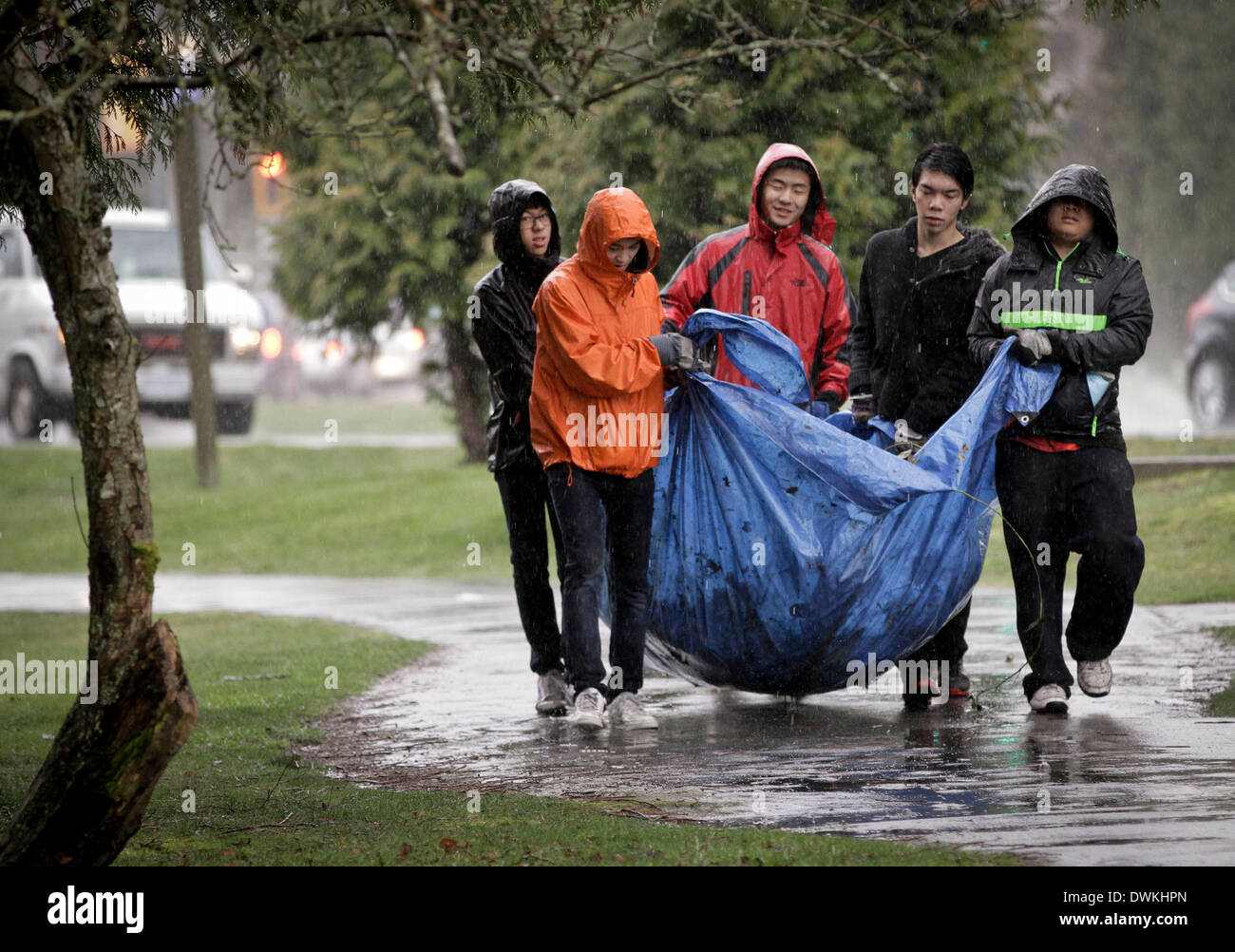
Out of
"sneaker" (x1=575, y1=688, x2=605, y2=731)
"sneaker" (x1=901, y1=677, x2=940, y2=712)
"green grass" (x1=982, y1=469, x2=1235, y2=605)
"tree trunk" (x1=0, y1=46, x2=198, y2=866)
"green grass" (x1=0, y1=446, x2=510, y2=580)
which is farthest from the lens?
"green grass" (x1=0, y1=446, x2=510, y2=580)

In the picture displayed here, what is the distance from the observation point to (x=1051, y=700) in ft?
23.5

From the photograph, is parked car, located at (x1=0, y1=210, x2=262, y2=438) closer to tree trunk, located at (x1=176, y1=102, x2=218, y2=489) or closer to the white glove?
tree trunk, located at (x1=176, y1=102, x2=218, y2=489)

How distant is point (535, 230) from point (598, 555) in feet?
4.61

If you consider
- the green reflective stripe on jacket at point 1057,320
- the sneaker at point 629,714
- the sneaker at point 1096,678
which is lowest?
the sneaker at point 629,714

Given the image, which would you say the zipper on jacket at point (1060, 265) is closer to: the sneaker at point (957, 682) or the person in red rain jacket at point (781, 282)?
the person in red rain jacket at point (781, 282)

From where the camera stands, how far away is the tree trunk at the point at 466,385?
782 inches

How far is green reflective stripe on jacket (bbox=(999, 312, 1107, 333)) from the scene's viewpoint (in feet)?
23.1

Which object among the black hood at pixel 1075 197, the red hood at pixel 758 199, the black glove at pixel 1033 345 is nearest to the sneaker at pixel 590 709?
the red hood at pixel 758 199

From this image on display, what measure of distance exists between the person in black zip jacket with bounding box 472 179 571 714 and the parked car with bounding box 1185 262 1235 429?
44.1ft

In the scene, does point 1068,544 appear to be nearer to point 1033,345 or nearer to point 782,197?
point 1033,345

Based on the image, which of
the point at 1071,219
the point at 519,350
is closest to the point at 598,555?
the point at 519,350

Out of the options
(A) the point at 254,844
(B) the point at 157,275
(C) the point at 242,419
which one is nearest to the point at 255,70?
(A) the point at 254,844

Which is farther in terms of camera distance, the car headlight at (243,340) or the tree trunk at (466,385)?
the car headlight at (243,340)

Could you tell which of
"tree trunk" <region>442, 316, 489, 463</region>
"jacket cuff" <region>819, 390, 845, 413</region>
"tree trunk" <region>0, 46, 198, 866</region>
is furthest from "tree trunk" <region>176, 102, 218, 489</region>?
"tree trunk" <region>0, 46, 198, 866</region>
